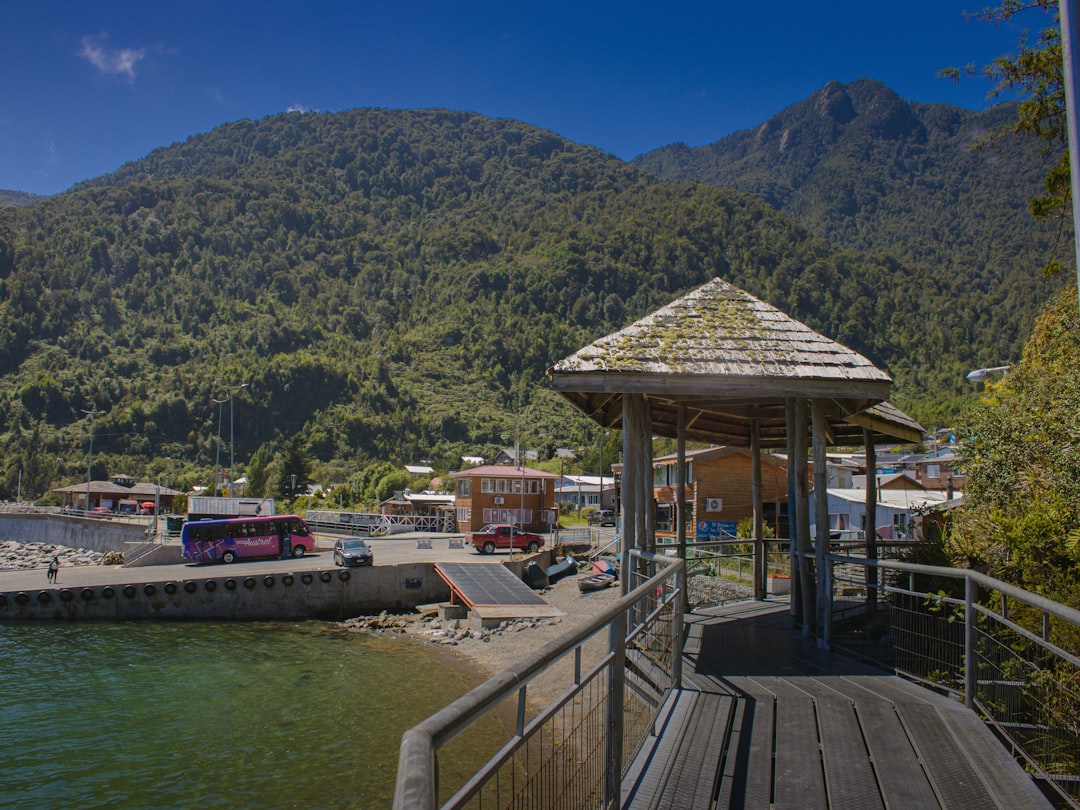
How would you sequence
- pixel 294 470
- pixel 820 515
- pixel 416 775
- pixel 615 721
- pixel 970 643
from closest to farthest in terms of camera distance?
1. pixel 416 775
2. pixel 615 721
3. pixel 970 643
4. pixel 820 515
5. pixel 294 470

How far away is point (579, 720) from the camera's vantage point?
4797 millimetres

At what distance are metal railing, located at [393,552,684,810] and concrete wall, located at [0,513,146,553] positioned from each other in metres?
49.1

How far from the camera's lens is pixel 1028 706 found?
6.34 meters

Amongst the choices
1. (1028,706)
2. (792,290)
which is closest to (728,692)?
(1028,706)

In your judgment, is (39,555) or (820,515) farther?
(39,555)

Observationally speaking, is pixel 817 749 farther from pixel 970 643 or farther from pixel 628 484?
pixel 628 484

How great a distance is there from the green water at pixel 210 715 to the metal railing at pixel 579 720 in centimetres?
698

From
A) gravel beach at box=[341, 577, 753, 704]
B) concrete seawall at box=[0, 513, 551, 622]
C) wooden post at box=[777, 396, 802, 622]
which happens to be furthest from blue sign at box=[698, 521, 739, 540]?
wooden post at box=[777, 396, 802, 622]

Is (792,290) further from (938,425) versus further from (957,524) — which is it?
(957,524)

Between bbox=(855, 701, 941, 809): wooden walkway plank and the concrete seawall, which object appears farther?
the concrete seawall

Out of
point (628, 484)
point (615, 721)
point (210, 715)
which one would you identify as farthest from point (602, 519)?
point (615, 721)

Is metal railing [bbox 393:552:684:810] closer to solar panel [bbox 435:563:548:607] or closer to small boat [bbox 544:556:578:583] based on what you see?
solar panel [bbox 435:563:548:607]

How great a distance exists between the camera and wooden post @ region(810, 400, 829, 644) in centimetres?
873

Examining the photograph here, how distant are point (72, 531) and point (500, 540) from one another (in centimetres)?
4122
